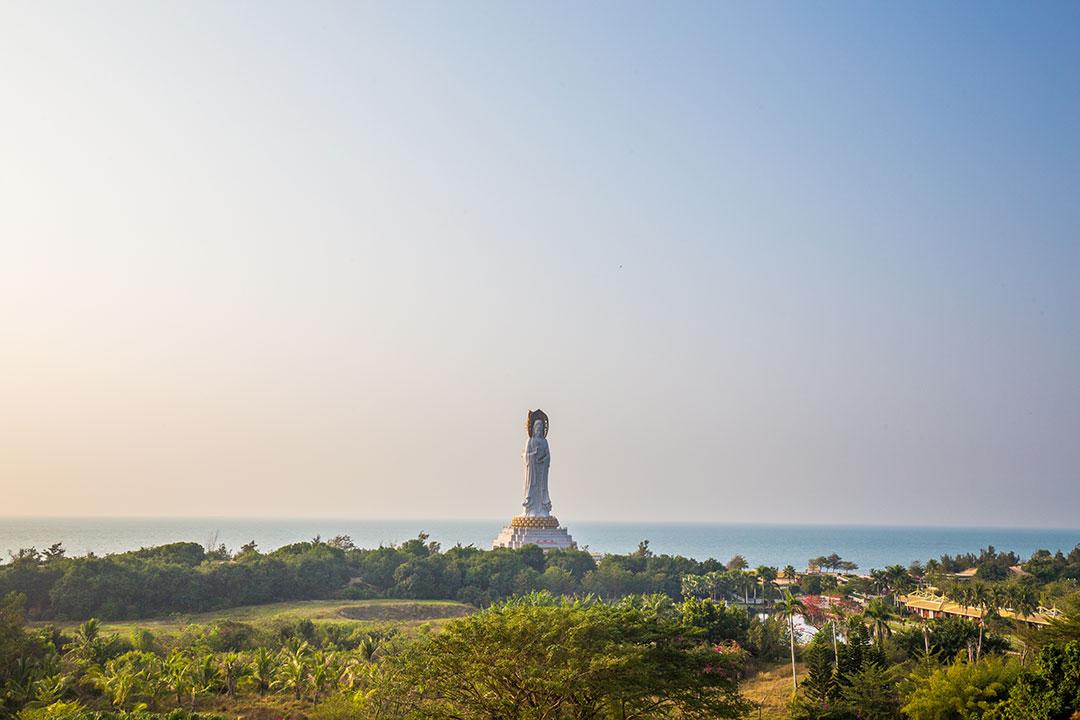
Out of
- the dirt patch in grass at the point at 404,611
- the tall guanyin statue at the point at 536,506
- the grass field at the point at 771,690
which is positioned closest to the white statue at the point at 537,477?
the tall guanyin statue at the point at 536,506

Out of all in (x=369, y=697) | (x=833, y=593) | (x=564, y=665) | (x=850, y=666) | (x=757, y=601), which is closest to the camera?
(x=564, y=665)

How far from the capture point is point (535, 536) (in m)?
77.1

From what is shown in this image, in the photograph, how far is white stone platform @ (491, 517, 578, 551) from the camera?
76.8 meters

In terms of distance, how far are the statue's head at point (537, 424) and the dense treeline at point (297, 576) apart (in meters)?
14.4

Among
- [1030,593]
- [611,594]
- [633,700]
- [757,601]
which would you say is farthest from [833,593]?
[633,700]

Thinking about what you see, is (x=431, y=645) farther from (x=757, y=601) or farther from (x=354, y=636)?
(x=757, y=601)

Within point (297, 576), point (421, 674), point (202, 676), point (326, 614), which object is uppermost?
point (421, 674)

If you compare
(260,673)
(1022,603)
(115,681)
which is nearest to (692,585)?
(1022,603)

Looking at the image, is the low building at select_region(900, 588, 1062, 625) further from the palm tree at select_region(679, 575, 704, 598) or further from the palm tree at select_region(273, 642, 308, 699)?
the palm tree at select_region(273, 642, 308, 699)

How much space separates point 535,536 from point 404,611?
24.1 m

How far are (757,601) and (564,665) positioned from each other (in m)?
49.7

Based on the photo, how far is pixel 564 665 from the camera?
21859mm

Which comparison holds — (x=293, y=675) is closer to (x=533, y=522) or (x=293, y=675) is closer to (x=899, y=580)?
(x=899, y=580)

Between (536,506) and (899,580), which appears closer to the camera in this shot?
(899,580)
